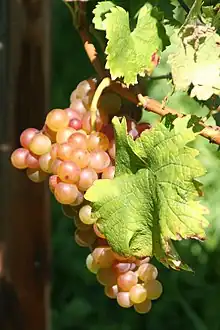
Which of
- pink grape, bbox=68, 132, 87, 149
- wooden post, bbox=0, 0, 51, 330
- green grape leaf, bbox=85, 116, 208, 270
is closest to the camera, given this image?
green grape leaf, bbox=85, 116, 208, 270

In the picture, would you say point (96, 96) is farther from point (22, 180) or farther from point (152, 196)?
point (22, 180)

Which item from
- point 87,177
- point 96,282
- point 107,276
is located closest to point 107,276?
point 107,276

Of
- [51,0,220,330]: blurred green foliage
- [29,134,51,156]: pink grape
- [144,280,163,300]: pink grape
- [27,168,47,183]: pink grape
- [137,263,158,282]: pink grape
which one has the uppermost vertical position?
[29,134,51,156]: pink grape

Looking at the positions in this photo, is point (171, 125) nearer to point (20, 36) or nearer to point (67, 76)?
point (20, 36)

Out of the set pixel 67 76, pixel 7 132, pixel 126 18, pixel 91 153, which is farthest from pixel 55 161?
pixel 67 76

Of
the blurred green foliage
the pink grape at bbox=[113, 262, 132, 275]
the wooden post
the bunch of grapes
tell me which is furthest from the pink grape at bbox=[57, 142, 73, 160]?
the wooden post

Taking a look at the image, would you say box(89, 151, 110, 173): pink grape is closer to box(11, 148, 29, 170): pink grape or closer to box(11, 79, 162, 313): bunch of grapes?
box(11, 79, 162, 313): bunch of grapes
